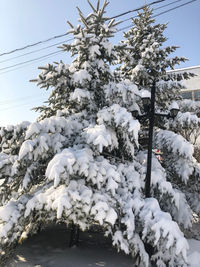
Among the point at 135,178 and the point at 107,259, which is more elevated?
the point at 135,178

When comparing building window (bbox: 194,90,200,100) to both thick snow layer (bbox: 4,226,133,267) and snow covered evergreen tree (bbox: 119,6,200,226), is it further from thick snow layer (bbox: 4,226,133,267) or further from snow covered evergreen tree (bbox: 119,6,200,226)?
thick snow layer (bbox: 4,226,133,267)

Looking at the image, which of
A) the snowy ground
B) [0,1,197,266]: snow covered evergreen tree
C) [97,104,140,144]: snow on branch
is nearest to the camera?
[0,1,197,266]: snow covered evergreen tree

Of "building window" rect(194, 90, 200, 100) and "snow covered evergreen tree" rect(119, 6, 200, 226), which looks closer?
"snow covered evergreen tree" rect(119, 6, 200, 226)

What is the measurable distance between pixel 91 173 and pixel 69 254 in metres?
2.59

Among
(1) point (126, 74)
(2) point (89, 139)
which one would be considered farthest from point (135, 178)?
(1) point (126, 74)

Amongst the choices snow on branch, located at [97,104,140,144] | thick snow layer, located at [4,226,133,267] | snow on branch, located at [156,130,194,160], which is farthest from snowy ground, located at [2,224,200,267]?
snow on branch, located at [97,104,140,144]

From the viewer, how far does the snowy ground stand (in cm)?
464

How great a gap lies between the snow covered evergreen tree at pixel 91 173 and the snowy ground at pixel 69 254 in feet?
1.94

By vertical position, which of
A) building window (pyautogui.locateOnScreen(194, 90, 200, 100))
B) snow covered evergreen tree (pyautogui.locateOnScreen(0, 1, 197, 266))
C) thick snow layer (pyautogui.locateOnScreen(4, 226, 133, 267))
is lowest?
thick snow layer (pyautogui.locateOnScreen(4, 226, 133, 267))

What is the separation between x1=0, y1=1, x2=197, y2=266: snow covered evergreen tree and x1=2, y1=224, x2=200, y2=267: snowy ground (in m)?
0.59

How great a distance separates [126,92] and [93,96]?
113cm

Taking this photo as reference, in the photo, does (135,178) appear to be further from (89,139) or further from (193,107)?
(193,107)

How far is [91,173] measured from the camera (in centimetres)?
380

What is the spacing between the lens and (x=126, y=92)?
497cm
